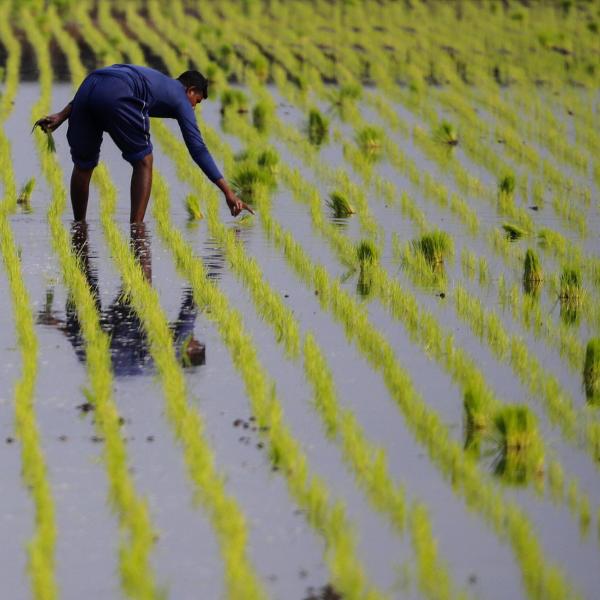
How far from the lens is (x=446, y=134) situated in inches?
489

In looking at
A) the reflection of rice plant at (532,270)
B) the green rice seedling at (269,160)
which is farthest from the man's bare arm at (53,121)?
the reflection of rice plant at (532,270)

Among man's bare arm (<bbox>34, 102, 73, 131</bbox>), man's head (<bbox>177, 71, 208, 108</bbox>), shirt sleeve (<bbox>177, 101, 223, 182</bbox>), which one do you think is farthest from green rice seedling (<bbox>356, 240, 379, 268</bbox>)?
man's bare arm (<bbox>34, 102, 73, 131</bbox>)

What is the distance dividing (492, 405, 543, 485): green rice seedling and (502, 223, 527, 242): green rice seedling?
12.9ft

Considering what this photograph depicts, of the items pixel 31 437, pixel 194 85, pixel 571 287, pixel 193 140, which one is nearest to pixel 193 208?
pixel 193 140

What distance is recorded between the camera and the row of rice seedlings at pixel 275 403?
3836mm

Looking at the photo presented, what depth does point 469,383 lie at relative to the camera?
536 cm

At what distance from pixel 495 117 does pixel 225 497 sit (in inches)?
393

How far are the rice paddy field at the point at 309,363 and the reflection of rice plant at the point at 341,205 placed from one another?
15 mm

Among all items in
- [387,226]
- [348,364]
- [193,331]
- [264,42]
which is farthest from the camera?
[264,42]

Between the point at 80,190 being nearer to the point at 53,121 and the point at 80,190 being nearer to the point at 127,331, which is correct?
the point at 53,121

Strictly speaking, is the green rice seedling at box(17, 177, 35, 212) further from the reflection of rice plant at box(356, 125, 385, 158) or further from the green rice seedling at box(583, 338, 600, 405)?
the green rice seedling at box(583, 338, 600, 405)

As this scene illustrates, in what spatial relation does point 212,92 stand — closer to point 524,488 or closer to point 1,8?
point 1,8

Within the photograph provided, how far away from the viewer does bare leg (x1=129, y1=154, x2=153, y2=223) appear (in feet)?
28.5

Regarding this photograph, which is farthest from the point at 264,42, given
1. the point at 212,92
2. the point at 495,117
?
the point at 495,117
